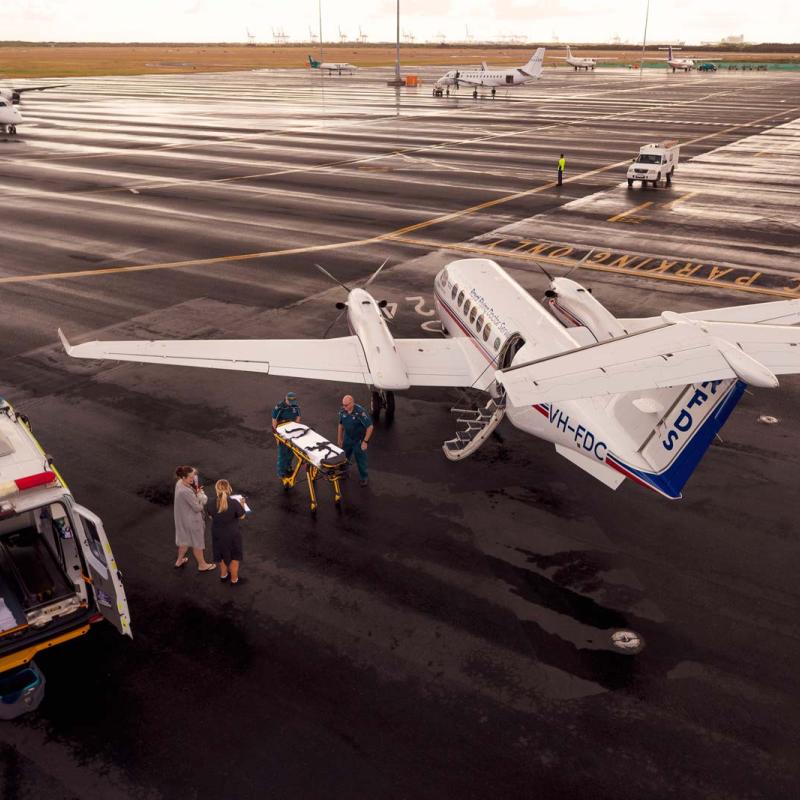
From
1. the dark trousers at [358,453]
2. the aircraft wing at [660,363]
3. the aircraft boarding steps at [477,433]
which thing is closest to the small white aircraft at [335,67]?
the aircraft boarding steps at [477,433]

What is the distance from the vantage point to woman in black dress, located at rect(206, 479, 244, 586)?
38.2ft

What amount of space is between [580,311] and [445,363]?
3858 millimetres

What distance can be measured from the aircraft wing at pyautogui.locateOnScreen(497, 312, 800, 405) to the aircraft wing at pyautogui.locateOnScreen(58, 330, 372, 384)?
7.50m

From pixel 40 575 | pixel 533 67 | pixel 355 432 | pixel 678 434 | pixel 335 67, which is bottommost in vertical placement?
pixel 40 575

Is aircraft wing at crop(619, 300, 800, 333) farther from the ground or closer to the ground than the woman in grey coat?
farther from the ground

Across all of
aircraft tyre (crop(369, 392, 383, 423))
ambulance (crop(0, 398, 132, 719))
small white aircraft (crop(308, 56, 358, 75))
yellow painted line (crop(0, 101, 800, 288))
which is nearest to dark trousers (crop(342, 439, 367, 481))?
aircraft tyre (crop(369, 392, 383, 423))

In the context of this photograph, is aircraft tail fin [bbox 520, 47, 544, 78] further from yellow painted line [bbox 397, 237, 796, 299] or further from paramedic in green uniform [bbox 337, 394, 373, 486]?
paramedic in green uniform [bbox 337, 394, 373, 486]

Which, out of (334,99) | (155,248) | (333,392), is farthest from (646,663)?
(334,99)

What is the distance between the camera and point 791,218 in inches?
1556

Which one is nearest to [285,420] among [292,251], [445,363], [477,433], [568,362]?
[477,433]

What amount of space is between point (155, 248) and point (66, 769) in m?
28.2

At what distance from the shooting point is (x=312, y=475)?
14305mm

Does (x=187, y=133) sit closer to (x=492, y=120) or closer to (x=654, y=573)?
(x=492, y=120)

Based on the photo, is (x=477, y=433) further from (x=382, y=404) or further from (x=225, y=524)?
(x=225, y=524)
